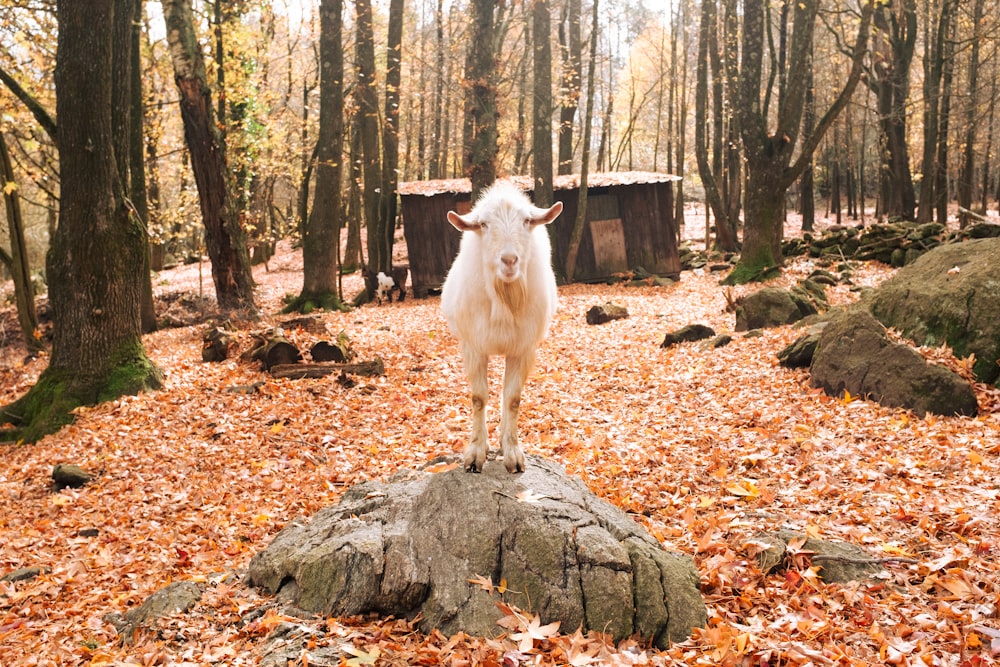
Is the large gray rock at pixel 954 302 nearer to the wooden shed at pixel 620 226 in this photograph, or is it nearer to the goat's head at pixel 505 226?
the goat's head at pixel 505 226

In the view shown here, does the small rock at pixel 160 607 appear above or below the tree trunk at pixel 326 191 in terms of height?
below

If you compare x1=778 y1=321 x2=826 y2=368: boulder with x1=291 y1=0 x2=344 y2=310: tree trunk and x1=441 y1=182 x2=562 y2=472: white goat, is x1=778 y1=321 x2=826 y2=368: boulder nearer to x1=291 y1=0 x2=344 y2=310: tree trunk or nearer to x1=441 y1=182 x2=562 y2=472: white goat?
x1=441 y1=182 x2=562 y2=472: white goat

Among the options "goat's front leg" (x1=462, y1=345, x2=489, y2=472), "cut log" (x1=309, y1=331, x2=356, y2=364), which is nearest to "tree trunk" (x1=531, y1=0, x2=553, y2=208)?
"cut log" (x1=309, y1=331, x2=356, y2=364)

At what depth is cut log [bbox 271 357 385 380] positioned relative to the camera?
10977 millimetres

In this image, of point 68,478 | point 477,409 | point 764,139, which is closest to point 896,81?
point 764,139

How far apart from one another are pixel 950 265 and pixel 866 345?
7.24 ft

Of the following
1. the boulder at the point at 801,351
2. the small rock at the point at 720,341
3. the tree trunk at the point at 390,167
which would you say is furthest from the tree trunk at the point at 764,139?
the tree trunk at the point at 390,167

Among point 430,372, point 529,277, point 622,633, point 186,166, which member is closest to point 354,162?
point 186,166

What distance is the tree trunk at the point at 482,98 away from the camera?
15.2 m

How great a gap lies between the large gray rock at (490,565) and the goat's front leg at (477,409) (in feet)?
0.59

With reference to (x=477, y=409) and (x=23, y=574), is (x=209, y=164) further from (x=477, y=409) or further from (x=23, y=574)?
(x=477, y=409)

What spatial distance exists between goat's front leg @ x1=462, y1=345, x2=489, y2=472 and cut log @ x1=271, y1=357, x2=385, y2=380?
5.66m

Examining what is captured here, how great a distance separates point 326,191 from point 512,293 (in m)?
12.9

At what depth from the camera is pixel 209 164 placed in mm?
14680
